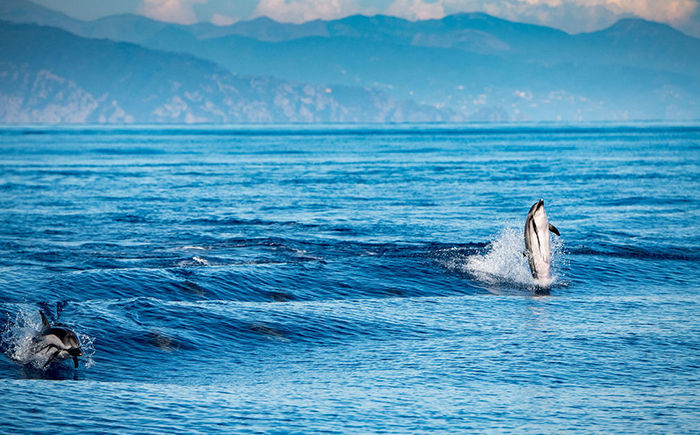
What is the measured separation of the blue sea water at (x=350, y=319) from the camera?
11.8 metres

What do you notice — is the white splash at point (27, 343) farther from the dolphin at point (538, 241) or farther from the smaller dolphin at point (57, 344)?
the dolphin at point (538, 241)

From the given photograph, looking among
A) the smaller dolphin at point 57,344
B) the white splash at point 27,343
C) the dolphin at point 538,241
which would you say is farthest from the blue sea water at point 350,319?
the dolphin at point 538,241

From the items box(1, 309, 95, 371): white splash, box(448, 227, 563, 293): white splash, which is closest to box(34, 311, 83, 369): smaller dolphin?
box(1, 309, 95, 371): white splash

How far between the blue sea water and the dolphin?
0.52m

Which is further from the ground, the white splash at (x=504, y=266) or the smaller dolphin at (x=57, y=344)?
the white splash at (x=504, y=266)

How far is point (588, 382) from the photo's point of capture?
43.0 ft

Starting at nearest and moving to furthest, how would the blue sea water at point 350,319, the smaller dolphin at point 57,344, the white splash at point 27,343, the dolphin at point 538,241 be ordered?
the blue sea water at point 350,319 < the smaller dolphin at point 57,344 < the white splash at point 27,343 < the dolphin at point 538,241

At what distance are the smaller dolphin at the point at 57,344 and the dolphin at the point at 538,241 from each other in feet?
36.8

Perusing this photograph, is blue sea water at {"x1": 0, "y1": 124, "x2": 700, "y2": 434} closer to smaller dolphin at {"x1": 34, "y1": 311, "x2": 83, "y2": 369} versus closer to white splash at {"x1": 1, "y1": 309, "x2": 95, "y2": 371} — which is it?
white splash at {"x1": 1, "y1": 309, "x2": 95, "y2": 371}

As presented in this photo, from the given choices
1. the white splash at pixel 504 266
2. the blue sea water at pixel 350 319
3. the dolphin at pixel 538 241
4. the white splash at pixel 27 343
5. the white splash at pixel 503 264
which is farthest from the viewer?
the white splash at pixel 503 264

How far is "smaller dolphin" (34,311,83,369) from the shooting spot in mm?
13805

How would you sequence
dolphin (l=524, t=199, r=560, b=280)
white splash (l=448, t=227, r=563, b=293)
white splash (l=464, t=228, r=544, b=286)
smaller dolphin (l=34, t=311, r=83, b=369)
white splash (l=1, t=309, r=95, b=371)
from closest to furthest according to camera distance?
smaller dolphin (l=34, t=311, r=83, b=369) < white splash (l=1, t=309, r=95, b=371) < dolphin (l=524, t=199, r=560, b=280) < white splash (l=448, t=227, r=563, b=293) < white splash (l=464, t=228, r=544, b=286)

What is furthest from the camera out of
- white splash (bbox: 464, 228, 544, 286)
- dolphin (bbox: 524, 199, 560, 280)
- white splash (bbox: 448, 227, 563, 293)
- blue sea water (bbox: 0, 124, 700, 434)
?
white splash (bbox: 464, 228, 544, 286)

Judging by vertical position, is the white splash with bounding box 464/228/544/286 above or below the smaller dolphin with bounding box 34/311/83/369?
above
